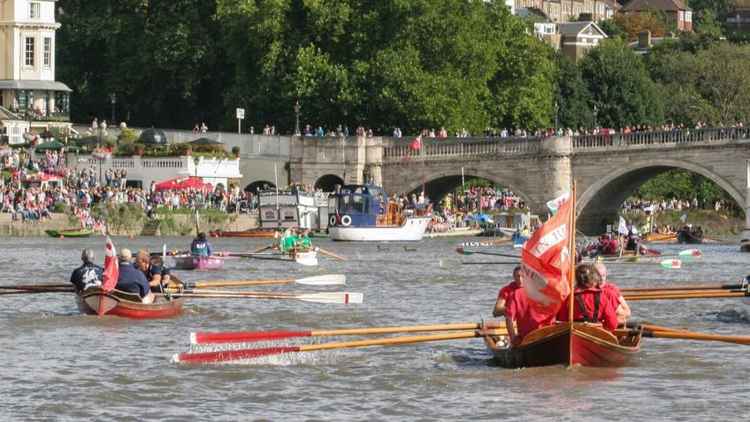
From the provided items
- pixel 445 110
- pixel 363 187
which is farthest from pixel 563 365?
pixel 445 110

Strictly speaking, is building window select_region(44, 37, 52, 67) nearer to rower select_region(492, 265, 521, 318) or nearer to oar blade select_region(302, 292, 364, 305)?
oar blade select_region(302, 292, 364, 305)

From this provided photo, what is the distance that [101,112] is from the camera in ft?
368

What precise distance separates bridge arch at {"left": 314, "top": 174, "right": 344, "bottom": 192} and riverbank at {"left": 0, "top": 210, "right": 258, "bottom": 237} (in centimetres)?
1001

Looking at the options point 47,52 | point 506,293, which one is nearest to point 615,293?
point 506,293

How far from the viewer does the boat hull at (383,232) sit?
83.4 meters

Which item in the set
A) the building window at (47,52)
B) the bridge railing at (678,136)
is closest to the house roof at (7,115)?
the building window at (47,52)

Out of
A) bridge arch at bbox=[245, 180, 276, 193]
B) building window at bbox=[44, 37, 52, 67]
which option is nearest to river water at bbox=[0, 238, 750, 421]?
bridge arch at bbox=[245, 180, 276, 193]

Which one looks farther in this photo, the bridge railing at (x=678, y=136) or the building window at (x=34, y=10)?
the building window at (x=34, y=10)

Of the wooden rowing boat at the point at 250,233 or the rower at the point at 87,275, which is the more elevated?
the wooden rowing boat at the point at 250,233

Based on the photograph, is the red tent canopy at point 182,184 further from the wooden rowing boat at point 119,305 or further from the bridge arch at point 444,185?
the wooden rowing boat at point 119,305

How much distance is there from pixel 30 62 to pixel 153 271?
64194 millimetres

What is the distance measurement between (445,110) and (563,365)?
69.5m

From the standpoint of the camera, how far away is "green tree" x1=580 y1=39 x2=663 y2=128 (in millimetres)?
124000

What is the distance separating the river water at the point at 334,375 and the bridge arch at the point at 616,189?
144 feet
